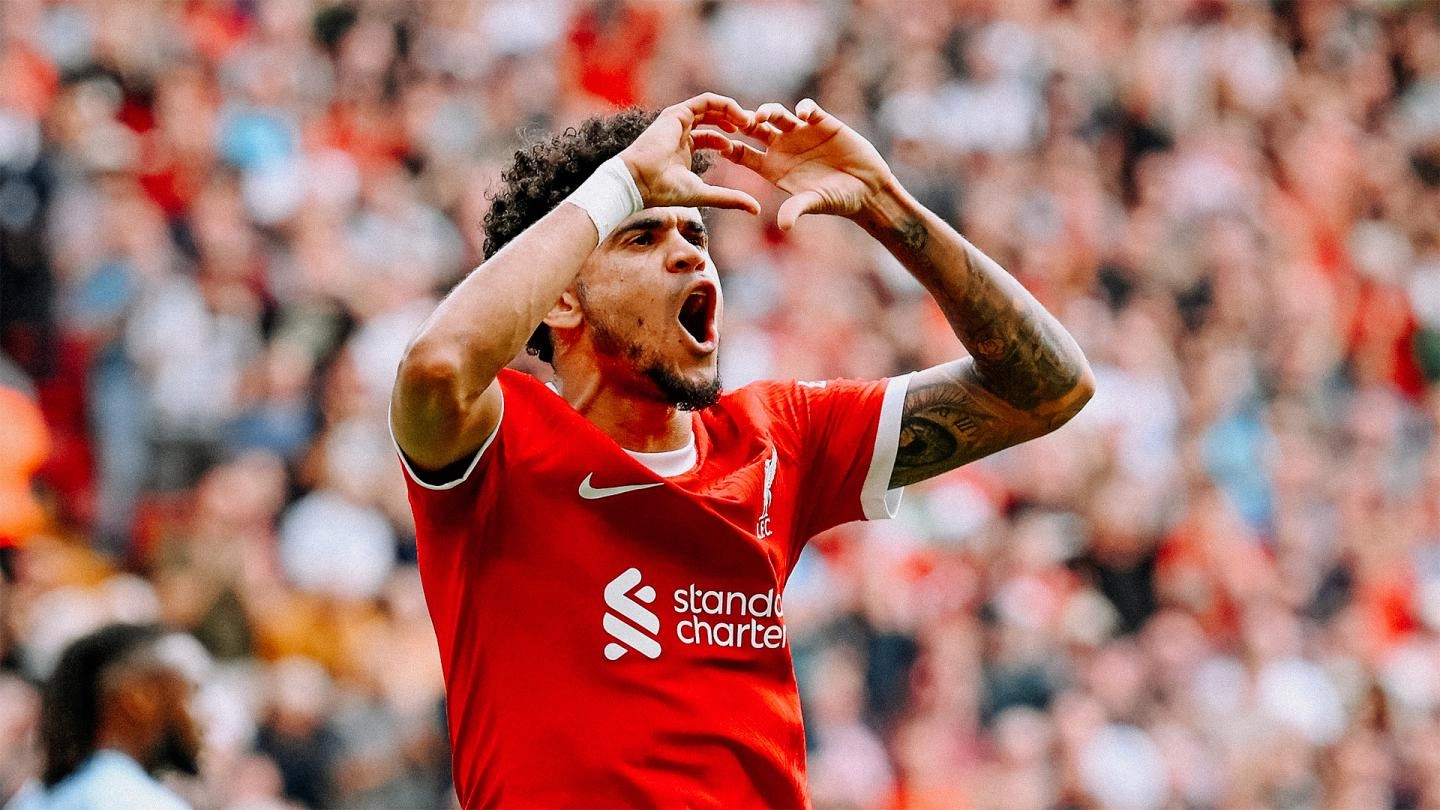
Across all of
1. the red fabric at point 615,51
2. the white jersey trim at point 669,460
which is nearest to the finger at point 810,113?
the white jersey trim at point 669,460

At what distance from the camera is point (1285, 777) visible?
930 centimetres

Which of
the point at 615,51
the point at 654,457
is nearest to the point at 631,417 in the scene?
the point at 654,457

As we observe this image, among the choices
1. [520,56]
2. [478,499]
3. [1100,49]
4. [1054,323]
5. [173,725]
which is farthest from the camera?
[1100,49]

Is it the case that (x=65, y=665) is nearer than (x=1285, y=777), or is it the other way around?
(x=65, y=665)

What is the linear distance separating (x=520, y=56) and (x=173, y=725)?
6.98 meters

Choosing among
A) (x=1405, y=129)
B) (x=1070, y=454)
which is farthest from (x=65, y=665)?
(x=1405, y=129)

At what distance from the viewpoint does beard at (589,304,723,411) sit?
3.62 metres

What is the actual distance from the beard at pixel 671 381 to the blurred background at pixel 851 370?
3.83m

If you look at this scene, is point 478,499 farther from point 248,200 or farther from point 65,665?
point 248,200

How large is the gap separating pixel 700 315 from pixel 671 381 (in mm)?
191

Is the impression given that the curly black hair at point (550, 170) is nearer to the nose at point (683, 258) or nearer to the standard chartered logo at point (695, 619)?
the nose at point (683, 258)

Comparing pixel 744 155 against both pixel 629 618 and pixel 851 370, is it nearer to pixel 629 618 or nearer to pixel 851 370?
pixel 629 618

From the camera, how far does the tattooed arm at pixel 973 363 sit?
3.62 m

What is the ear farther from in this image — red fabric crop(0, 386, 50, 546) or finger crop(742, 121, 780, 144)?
red fabric crop(0, 386, 50, 546)
